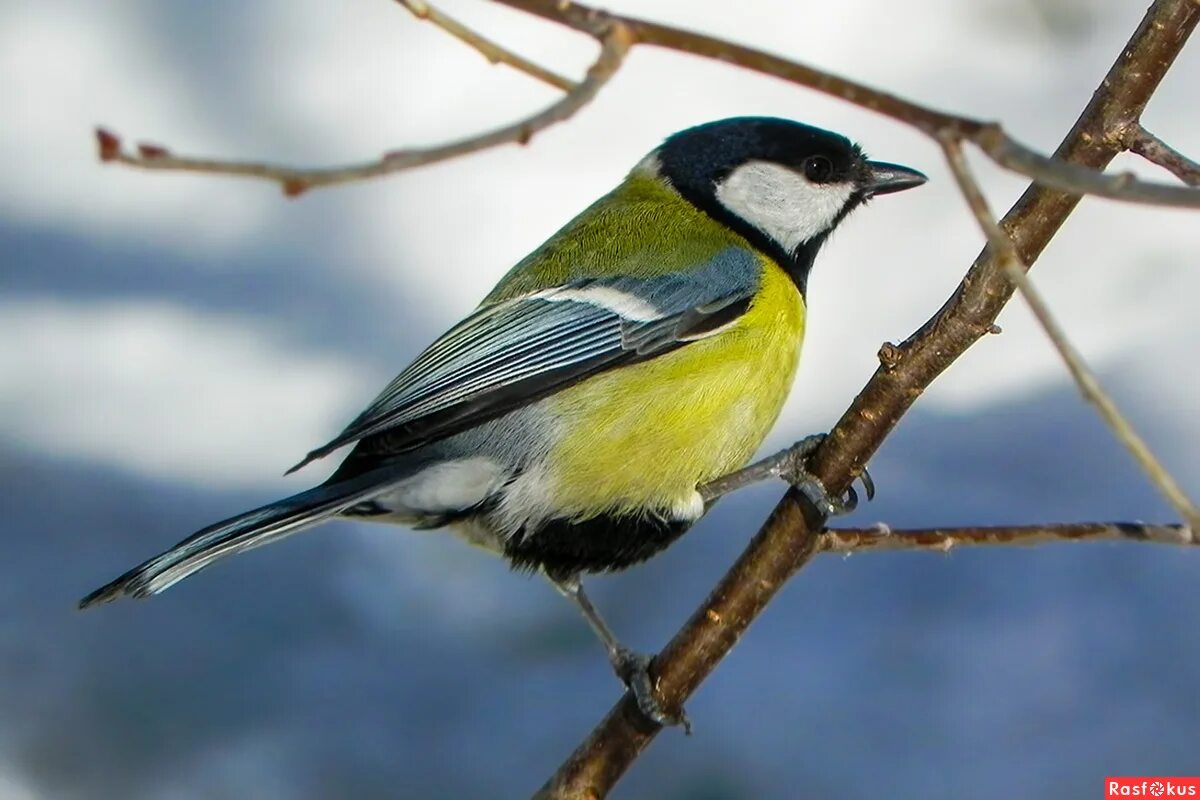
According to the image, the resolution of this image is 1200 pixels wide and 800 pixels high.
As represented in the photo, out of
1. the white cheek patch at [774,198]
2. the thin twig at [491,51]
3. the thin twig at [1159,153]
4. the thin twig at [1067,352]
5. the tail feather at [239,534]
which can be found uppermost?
the white cheek patch at [774,198]

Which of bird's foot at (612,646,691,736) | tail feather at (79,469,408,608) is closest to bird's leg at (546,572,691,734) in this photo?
bird's foot at (612,646,691,736)

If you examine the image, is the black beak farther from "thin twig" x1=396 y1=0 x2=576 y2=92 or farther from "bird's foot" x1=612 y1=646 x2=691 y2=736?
"thin twig" x1=396 y1=0 x2=576 y2=92

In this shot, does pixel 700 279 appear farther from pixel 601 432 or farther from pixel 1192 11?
pixel 1192 11

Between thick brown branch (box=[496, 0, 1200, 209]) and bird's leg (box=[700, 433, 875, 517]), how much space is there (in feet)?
2.09

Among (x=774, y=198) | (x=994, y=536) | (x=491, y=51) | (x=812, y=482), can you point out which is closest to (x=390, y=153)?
(x=491, y=51)

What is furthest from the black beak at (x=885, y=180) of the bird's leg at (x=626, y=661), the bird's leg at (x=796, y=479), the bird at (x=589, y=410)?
the bird's leg at (x=626, y=661)

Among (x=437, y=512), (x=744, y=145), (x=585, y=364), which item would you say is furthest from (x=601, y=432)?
(x=744, y=145)

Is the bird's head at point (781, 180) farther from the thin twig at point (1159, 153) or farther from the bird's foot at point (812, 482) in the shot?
the thin twig at point (1159, 153)

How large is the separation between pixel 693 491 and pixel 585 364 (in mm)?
172

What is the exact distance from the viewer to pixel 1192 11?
3.06 feet

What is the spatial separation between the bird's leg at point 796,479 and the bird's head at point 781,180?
0.33 m

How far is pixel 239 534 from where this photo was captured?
1196mm

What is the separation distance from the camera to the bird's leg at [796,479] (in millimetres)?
1152

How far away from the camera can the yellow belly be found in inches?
54.4
